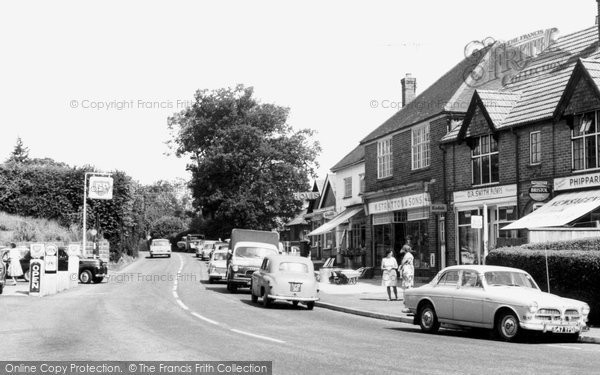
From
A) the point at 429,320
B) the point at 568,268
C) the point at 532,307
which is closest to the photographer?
the point at 532,307

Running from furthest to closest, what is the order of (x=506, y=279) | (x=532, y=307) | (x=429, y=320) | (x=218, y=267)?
(x=218, y=267), (x=429, y=320), (x=506, y=279), (x=532, y=307)

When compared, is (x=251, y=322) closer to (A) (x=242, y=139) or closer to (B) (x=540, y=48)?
(B) (x=540, y=48)

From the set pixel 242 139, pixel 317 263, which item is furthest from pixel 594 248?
pixel 242 139

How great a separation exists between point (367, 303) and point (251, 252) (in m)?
7.18

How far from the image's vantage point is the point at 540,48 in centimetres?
3356

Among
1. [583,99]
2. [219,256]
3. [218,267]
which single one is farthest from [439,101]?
[218,267]

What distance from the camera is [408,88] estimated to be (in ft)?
151

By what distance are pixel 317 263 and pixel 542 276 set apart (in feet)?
109

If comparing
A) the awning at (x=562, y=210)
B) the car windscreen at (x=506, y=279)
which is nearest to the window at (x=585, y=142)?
the awning at (x=562, y=210)

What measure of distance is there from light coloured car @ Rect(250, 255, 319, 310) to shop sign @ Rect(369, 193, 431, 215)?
11395mm

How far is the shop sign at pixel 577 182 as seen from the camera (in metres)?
24.3

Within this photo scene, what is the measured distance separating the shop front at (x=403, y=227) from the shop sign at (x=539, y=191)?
823 cm

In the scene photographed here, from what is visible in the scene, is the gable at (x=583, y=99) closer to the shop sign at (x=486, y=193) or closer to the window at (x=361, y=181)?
the shop sign at (x=486, y=193)

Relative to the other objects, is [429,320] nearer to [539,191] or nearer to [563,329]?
[563,329]
